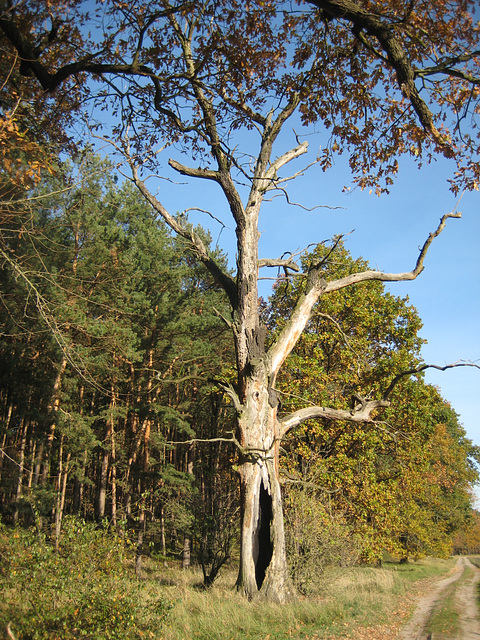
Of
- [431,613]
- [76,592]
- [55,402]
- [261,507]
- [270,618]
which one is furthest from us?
[55,402]

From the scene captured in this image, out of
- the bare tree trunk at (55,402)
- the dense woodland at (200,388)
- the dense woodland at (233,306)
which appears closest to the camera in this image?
the dense woodland at (233,306)

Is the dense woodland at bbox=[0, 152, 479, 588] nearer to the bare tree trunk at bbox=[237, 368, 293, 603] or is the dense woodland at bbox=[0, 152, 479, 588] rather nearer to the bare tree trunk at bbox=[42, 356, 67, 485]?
the bare tree trunk at bbox=[42, 356, 67, 485]

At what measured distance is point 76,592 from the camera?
17.0 feet

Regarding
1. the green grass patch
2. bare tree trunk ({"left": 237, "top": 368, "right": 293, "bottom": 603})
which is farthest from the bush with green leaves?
bare tree trunk ({"left": 237, "top": 368, "right": 293, "bottom": 603})

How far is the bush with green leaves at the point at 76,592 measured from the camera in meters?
4.78

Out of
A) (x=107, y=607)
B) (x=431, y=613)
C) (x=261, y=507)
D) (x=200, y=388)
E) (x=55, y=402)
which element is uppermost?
(x=200, y=388)

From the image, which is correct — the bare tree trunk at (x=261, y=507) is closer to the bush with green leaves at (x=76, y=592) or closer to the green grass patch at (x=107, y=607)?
the green grass patch at (x=107, y=607)

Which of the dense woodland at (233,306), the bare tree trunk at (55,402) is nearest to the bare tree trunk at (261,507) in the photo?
the dense woodland at (233,306)

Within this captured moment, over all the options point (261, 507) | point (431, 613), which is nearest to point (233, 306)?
point (261, 507)

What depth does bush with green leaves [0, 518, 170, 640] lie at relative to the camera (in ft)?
15.7

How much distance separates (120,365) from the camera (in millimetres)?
20703

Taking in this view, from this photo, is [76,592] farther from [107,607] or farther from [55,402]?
[55,402]

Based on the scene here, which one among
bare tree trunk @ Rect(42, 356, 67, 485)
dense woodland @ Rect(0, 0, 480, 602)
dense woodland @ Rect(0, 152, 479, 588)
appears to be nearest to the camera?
dense woodland @ Rect(0, 0, 480, 602)

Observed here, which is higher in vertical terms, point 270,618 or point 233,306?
point 233,306
